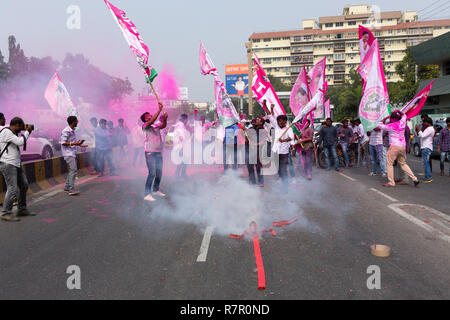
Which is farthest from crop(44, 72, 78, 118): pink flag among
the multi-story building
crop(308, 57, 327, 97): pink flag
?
the multi-story building

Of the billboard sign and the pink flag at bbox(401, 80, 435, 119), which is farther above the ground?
the billboard sign

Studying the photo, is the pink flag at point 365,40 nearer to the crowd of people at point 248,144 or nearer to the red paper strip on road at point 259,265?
the crowd of people at point 248,144

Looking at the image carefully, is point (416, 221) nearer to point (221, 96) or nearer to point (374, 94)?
point (374, 94)

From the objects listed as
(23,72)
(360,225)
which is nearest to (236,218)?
(360,225)

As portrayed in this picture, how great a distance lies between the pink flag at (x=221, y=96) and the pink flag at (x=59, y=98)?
5216 mm

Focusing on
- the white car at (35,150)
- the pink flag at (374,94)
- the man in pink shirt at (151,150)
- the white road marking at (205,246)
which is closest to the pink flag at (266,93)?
the pink flag at (374,94)

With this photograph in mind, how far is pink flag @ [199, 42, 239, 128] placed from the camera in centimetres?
839

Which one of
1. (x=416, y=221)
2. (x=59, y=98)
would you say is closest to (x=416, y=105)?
(x=416, y=221)

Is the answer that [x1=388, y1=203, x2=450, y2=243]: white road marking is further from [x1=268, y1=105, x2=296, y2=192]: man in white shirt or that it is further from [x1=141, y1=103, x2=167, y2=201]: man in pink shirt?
[x1=141, y1=103, x2=167, y2=201]: man in pink shirt

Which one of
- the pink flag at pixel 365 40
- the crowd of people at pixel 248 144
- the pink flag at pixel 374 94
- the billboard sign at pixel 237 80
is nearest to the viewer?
the crowd of people at pixel 248 144

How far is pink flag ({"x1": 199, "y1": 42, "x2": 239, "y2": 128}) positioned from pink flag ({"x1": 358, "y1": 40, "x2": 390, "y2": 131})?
3.47 metres

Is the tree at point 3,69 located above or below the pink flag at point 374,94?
above

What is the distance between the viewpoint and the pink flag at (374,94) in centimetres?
905

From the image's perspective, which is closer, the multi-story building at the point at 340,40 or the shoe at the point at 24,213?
the shoe at the point at 24,213
